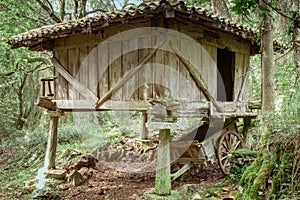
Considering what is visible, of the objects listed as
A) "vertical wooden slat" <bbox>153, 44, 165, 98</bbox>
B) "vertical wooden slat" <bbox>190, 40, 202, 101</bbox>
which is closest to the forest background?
"vertical wooden slat" <bbox>190, 40, 202, 101</bbox>

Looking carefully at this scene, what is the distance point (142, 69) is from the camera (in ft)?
19.2

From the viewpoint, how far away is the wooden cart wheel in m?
7.27

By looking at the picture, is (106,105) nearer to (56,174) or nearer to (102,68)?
(102,68)

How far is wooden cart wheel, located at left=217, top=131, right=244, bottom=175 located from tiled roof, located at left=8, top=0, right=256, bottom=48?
2.55 m

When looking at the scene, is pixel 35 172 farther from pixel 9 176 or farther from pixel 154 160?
pixel 154 160

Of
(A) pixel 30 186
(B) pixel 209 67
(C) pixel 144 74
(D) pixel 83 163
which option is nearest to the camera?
(C) pixel 144 74

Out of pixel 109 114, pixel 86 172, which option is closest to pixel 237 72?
pixel 86 172

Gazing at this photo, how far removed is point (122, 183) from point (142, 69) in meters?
3.27

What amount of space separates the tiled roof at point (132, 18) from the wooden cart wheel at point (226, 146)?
2.55m

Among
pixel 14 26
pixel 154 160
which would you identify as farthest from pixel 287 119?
pixel 14 26

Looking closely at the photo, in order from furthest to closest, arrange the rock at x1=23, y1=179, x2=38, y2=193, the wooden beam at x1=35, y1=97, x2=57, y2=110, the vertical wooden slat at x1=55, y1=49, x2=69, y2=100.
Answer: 1. the rock at x1=23, y1=179, x2=38, y2=193
2. the wooden beam at x1=35, y1=97, x2=57, y2=110
3. the vertical wooden slat at x1=55, y1=49, x2=69, y2=100

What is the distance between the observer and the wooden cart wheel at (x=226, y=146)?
23.8ft

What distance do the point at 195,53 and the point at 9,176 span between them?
6879mm

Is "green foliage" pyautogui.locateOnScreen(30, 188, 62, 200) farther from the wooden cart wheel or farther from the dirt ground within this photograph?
the wooden cart wheel
